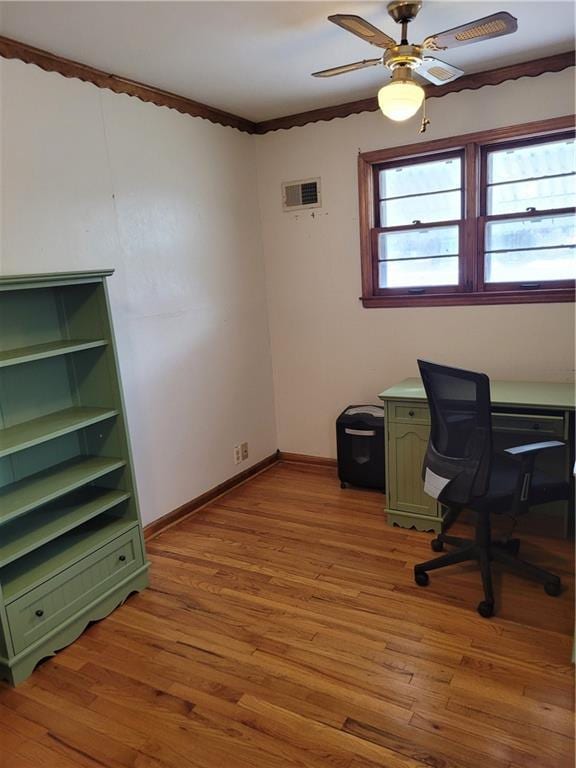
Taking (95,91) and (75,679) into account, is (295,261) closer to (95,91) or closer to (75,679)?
(95,91)

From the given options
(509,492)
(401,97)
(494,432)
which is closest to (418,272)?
(494,432)

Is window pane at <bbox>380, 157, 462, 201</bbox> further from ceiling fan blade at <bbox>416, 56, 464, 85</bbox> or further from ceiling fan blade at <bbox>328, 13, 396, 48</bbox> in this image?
ceiling fan blade at <bbox>328, 13, 396, 48</bbox>

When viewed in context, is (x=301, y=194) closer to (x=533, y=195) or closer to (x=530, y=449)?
(x=533, y=195)

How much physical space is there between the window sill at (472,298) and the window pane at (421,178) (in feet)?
1.88

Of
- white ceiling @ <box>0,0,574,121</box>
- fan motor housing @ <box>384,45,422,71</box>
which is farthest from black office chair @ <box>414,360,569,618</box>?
white ceiling @ <box>0,0,574,121</box>

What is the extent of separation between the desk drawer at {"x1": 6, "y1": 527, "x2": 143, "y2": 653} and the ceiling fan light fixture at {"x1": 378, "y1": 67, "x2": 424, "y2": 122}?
2313mm

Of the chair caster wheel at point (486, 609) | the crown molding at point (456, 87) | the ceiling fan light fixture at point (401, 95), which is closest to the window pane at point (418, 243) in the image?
the crown molding at point (456, 87)

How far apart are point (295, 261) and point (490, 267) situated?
142 centimetres

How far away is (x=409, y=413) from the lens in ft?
10.0

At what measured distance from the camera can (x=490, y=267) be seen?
3389mm

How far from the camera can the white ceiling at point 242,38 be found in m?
2.16

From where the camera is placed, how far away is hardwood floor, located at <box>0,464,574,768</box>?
1.75m

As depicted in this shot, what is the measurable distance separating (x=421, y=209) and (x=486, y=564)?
232cm

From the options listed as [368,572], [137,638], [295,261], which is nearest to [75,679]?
[137,638]
